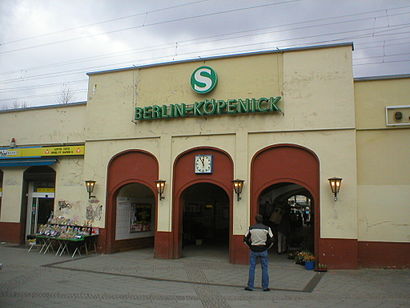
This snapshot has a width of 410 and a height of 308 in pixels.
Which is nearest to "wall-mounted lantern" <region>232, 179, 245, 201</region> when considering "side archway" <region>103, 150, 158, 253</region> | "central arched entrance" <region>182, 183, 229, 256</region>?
"side archway" <region>103, 150, 158, 253</region>

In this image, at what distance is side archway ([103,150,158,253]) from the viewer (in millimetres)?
14984

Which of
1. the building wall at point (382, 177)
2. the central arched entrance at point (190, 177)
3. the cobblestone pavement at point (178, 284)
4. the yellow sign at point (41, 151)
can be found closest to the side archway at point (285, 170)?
the central arched entrance at point (190, 177)

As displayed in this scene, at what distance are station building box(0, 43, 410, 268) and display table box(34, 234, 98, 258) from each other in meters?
0.42

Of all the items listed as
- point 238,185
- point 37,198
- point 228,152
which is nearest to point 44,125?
point 37,198

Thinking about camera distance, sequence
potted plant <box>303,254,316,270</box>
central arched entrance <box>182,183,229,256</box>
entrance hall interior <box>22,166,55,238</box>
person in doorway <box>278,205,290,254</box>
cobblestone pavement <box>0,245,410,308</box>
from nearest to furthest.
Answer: cobblestone pavement <box>0,245,410,308</box>
potted plant <box>303,254,316,270</box>
person in doorway <box>278,205,290,254</box>
entrance hall interior <box>22,166,55,238</box>
central arched entrance <box>182,183,229,256</box>

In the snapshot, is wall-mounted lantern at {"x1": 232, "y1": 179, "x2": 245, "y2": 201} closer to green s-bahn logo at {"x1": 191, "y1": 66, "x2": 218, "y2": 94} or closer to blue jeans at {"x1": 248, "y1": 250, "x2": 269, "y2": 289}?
green s-bahn logo at {"x1": 191, "y1": 66, "x2": 218, "y2": 94}

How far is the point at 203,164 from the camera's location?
1410cm

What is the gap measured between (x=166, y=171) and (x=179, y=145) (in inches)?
41.0

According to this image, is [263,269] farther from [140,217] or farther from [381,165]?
[140,217]

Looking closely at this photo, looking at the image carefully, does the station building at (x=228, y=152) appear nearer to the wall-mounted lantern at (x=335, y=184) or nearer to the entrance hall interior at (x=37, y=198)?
the entrance hall interior at (x=37, y=198)

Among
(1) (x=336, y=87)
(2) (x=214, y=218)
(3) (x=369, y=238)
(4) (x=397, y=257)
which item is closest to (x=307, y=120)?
(1) (x=336, y=87)

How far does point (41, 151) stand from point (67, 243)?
15.0 ft

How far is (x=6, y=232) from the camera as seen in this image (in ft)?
58.2

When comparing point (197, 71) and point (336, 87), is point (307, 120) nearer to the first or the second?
point (336, 87)
